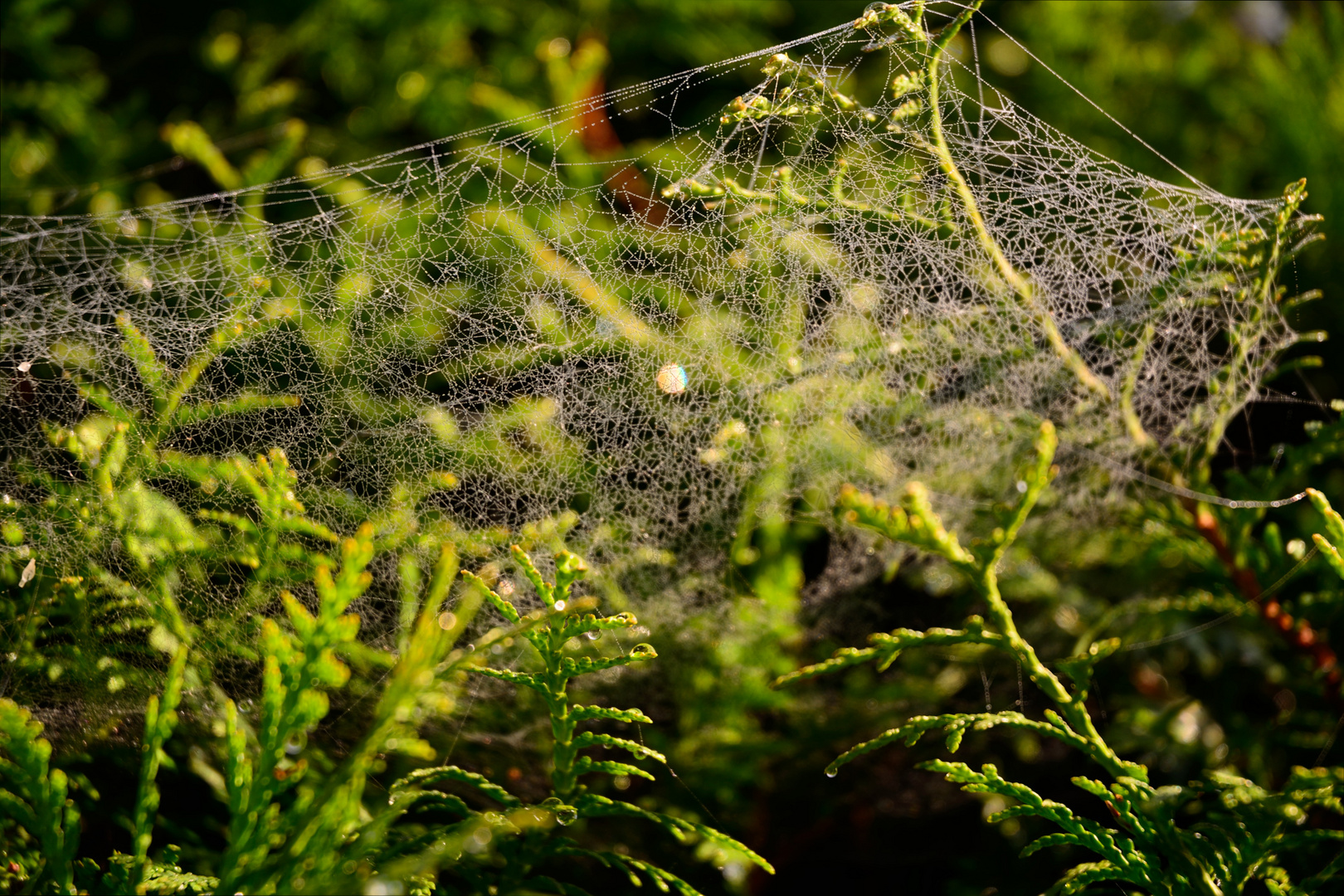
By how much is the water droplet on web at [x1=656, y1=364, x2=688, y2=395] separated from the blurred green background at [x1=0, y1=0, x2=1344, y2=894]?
0.45 metres

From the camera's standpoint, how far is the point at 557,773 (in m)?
0.95

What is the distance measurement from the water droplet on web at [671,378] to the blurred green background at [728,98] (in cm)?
45

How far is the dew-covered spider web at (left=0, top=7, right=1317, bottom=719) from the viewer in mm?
1129

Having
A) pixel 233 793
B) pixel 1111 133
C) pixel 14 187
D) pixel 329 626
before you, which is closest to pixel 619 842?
pixel 233 793

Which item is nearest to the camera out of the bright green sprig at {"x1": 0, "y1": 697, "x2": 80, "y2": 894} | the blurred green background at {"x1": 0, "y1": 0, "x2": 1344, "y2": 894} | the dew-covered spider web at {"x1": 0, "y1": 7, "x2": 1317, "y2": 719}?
the bright green sprig at {"x1": 0, "y1": 697, "x2": 80, "y2": 894}

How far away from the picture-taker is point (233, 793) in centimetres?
77

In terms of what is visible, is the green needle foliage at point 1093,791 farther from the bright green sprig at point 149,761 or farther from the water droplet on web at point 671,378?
the bright green sprig at point 149,761

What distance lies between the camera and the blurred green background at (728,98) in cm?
149

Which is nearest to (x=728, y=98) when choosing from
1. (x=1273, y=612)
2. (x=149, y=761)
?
(x=1273, y=612)

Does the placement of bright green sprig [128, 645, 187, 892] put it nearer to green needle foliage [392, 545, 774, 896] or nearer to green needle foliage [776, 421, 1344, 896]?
green needle foliage [392, 545, 774, 896]

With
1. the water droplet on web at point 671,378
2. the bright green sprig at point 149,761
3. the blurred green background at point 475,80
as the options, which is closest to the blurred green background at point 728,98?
the blurred green background at point 475,80

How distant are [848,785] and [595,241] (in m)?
1.15

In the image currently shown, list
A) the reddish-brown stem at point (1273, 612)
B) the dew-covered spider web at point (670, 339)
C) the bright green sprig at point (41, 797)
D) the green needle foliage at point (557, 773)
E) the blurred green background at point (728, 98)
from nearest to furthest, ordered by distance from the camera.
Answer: the bright green sprig at point (41, 797) < the green needle foliage at point (557, 773) < the dew-covered spider web at point (670, 339) < the reddish-brown stem at point (1273, 612) < the blurred green background at point (728, 98)

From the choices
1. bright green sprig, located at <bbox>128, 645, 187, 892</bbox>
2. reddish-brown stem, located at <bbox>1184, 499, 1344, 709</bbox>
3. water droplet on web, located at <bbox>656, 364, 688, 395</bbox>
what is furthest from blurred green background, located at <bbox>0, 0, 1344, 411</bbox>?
bright green sprig, located at <bbox>128, 645, 187, 892</bbox>
